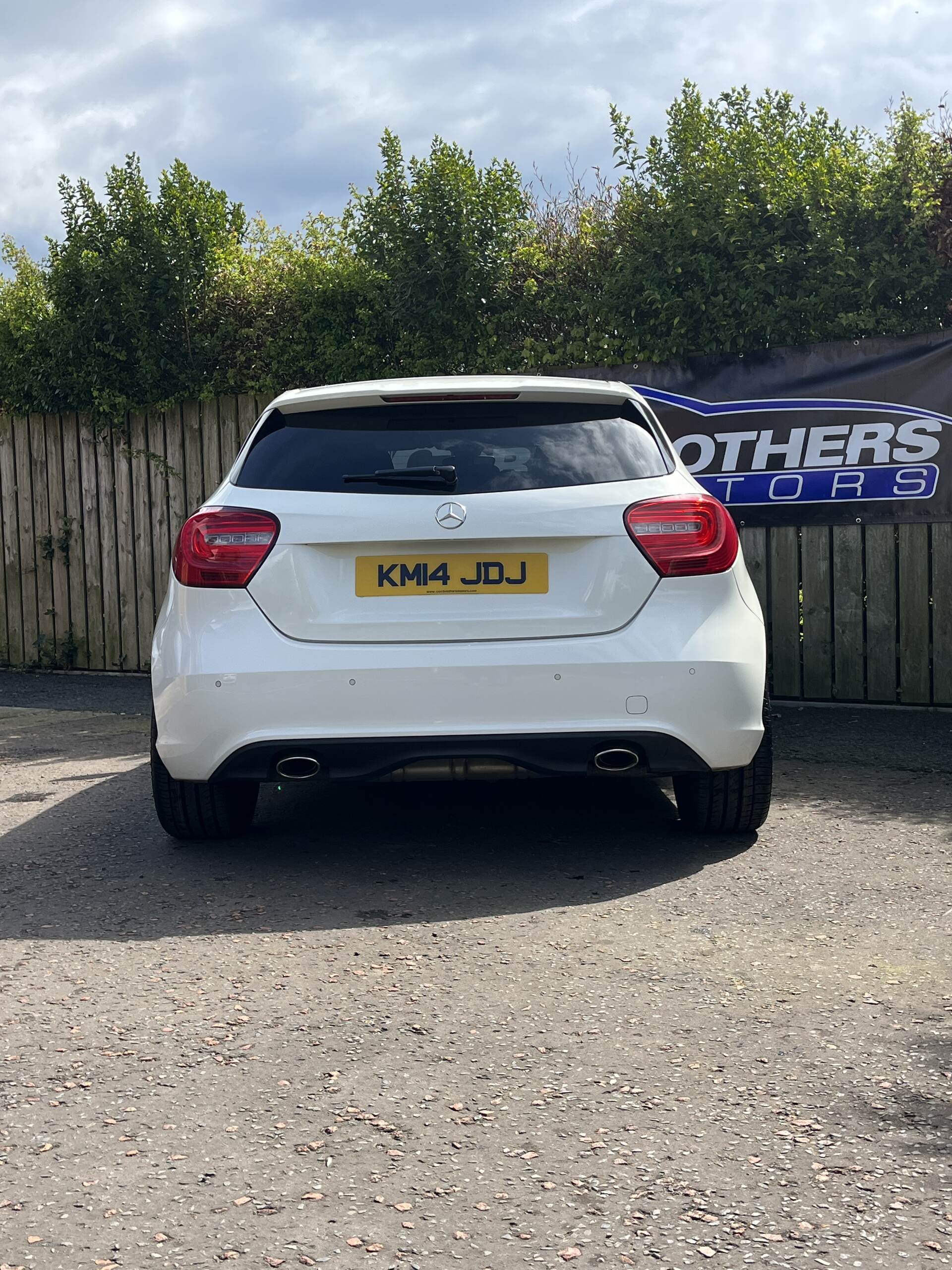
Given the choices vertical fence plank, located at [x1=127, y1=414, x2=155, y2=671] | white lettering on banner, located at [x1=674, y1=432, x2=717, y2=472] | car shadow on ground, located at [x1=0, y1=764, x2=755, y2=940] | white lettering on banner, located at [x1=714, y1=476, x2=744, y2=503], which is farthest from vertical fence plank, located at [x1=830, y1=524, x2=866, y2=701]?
vertical fence plank, located at [x1=127, y1=414, x2=155, y2=671]

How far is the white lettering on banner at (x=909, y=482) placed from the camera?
25.9ft

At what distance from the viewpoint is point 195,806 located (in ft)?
15.6

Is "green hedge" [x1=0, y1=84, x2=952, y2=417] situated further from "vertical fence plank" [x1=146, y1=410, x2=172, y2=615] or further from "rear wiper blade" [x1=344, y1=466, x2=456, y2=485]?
"rear wiper blade" [x1=344, y1=466, x2=456, y2=485]

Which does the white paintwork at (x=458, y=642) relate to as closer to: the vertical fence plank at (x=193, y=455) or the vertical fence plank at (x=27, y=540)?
the vertical fence plank at (x=193, y=455)

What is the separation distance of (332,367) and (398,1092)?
7828 millimetres

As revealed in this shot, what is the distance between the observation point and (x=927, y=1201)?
2.23 metres

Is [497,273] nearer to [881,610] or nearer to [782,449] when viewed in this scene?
[782,449]

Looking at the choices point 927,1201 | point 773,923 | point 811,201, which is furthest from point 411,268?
point 927,1201

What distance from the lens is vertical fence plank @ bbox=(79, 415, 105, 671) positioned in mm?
10930

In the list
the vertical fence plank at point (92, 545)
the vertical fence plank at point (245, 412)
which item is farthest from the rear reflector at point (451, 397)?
the vertical fence plank at point (92, 545)

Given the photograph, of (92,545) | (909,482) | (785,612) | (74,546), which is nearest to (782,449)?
(909,482)

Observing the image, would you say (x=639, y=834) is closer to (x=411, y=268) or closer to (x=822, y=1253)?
(x=822, y=1253)

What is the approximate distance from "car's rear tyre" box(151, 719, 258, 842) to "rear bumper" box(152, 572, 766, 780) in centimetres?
44

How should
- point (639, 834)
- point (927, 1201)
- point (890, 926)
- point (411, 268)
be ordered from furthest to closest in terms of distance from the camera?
1. point (411, 268)
2. point (639, 834)
3. point (890, 926)
4. point (927, 1201)
